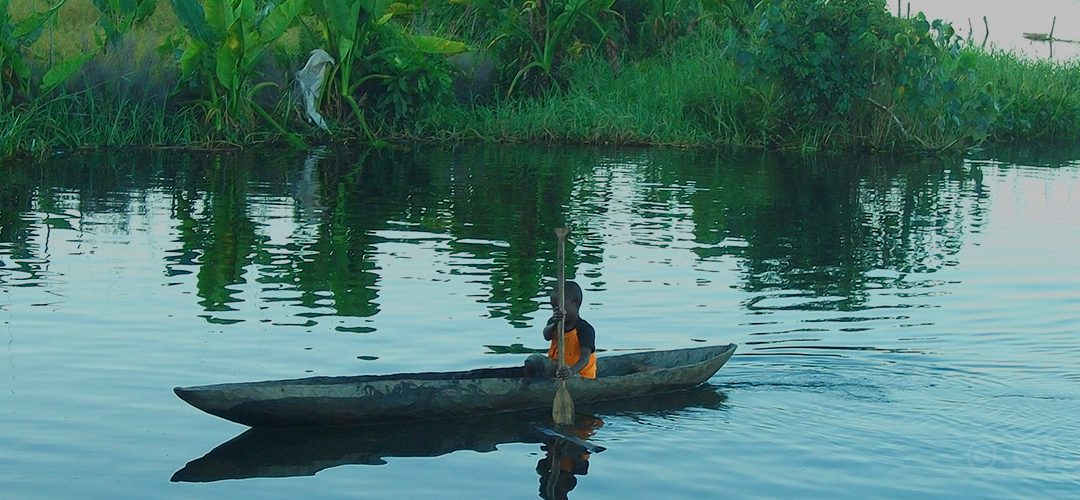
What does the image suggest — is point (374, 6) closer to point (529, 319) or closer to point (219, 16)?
point (219, 16)

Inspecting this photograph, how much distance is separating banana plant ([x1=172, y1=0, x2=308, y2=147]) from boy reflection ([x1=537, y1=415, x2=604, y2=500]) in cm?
1278

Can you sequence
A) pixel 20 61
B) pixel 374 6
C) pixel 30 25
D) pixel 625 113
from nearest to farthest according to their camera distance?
pixel 30 25, pixel 20 61, pixel 374 6, pixel 625 113

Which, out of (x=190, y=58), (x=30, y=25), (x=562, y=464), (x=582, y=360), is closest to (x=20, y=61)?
(x=30, y=25)

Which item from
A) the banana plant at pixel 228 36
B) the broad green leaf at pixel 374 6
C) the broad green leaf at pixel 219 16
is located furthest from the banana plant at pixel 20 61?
the broad green leaf at pixel 374 6

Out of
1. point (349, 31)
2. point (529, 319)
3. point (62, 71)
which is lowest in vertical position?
point (529, 319)

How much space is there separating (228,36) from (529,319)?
10611mm

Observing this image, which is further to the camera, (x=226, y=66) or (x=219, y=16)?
(x=226, y=66)

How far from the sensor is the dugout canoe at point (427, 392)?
25.2 ft

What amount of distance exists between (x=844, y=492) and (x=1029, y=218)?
10470 mm

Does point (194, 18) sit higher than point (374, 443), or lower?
higher

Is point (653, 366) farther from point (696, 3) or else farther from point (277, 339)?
point (696, 3)

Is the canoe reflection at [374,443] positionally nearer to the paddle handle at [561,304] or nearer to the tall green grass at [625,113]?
the paddle handle at [561,304]

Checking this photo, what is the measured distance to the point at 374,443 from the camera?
7852 millimetres

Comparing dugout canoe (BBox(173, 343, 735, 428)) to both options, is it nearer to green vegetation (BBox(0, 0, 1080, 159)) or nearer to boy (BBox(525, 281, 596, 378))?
boy (BBox(525, 281, 596, 378))
